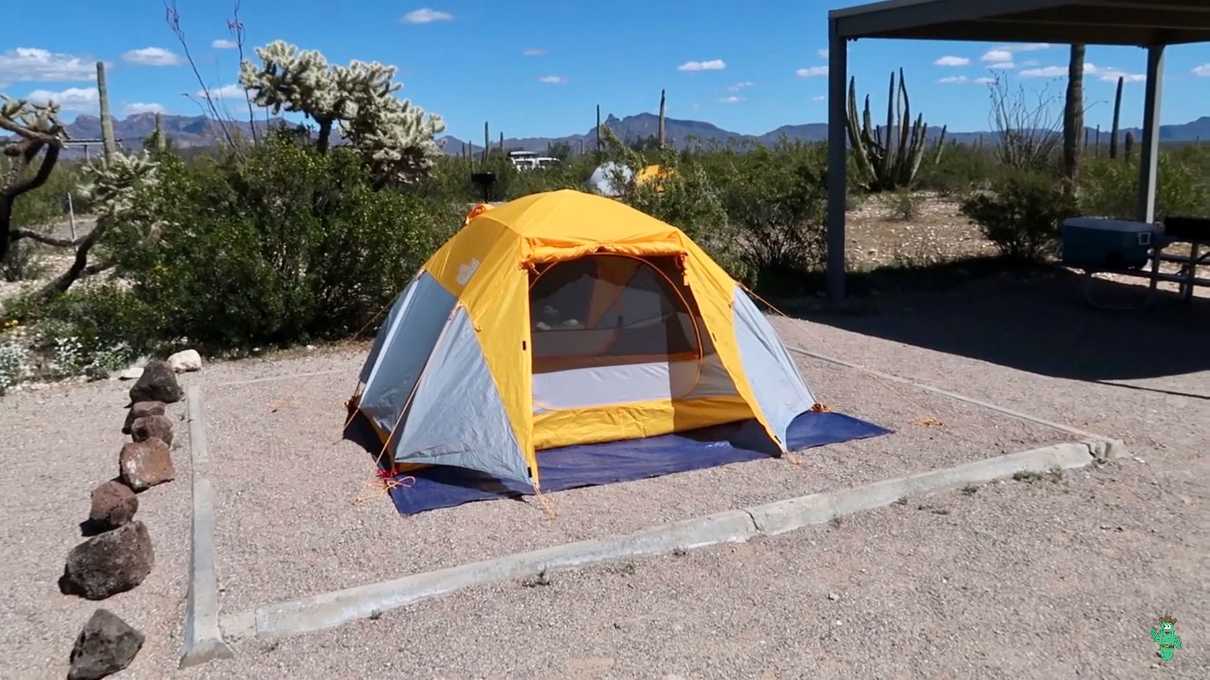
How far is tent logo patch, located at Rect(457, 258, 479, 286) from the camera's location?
6292 mm

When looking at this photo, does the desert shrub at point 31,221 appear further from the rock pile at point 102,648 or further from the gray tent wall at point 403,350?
the rock pile at point 102,648

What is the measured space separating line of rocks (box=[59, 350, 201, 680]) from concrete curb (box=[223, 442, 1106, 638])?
44 cm

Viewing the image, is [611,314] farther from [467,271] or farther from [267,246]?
[267,246]

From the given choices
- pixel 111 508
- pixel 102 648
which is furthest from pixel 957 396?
pixel 102 648

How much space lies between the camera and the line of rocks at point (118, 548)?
3.85m

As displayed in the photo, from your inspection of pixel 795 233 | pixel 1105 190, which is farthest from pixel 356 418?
pixel 1105 190

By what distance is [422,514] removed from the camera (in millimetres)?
5281

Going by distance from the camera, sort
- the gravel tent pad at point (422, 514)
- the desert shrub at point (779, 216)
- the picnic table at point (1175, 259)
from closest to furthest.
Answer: the gravel tent pad at point (422, 514)
the picnic table at point (1175, 259)
the desert shrub at point (779, 216)

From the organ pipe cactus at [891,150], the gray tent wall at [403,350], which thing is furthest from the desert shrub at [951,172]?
the gray tent wall at [403,350]

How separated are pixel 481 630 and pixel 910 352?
631 centimetres

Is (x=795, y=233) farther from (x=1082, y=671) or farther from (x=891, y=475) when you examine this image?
(x=1082, y=671)

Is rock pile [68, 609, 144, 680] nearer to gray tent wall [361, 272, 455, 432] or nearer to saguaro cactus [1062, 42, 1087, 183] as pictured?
gray tent wall [361, 272, 455, 432]

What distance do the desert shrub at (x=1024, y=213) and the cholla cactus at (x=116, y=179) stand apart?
34.8ft

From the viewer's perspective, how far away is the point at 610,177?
12.1 meters
